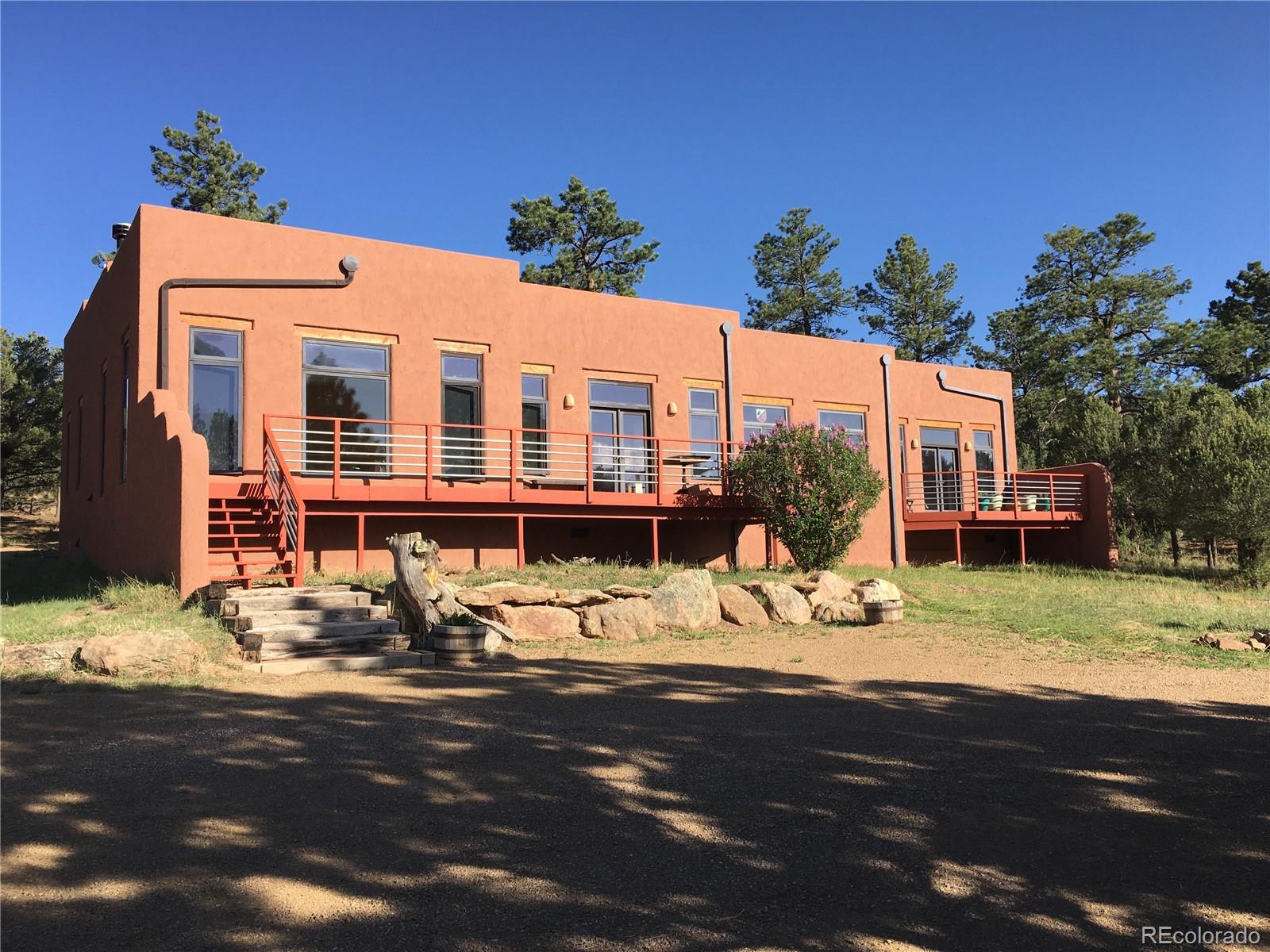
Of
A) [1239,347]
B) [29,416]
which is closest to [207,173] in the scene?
[29,416]

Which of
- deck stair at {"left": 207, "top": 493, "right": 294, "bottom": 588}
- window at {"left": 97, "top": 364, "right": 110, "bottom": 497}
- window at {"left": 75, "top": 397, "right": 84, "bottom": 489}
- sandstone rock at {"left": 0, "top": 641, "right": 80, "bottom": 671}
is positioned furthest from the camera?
window at {"left": 75, "top": 397, "right": 84, "bottom": 489}

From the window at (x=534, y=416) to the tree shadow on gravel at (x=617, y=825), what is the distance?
928cm

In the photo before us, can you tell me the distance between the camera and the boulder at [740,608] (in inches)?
458

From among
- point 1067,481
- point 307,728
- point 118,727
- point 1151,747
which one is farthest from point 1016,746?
point 1067,481

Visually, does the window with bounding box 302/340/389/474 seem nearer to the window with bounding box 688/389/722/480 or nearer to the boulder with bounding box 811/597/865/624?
the window with bounding box 688/389/722/480

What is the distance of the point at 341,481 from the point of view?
13594 mm

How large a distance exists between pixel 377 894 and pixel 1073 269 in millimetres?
40356

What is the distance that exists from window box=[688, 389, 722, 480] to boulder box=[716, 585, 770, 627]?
237 inches

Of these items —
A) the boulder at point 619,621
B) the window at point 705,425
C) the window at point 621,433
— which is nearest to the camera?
the boulder at point 619,621

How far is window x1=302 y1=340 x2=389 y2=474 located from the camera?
13.9m

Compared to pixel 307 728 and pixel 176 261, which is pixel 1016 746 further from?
pixel 176 261

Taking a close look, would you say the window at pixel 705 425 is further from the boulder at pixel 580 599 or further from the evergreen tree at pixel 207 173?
the evergreen tree at pixel 207 173

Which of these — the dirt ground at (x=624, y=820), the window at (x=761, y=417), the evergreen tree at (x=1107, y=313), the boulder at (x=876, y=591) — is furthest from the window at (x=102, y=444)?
the evergreen tree at (x=1107, y=313)

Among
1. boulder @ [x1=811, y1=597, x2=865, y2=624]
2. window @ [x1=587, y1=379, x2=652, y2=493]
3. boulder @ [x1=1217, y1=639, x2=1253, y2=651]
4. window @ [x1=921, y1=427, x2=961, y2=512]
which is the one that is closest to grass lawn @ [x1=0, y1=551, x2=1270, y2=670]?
boulder @ [x1=1217, y1=639, x2=1253, y2=651]
